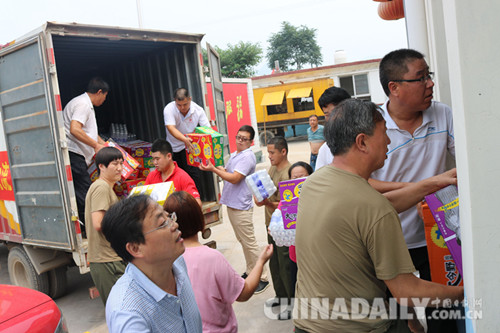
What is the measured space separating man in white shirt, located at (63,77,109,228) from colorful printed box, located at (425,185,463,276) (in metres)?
4.10

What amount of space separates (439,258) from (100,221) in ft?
8.73

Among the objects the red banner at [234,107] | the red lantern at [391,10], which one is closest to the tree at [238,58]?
the red banner at [234,107]

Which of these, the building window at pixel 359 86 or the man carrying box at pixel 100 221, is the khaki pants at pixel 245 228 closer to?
the man carrying box at pixel 100 221

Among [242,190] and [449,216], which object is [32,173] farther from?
[449,216]

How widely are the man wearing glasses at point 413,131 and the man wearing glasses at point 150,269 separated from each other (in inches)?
46.1

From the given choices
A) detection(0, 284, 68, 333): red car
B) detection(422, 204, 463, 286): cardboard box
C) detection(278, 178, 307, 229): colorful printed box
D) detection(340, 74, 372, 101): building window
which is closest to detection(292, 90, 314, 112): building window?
detection(340, 74, 372, 101): building window

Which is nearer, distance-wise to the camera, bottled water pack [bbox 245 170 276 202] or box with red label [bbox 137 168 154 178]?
bottled water pack [bbox 245 170 276 202]

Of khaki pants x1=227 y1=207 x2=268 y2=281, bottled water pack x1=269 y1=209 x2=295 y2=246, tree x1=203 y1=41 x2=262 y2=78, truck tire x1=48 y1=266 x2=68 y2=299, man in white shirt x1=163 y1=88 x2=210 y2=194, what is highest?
tree x1=203 y1=41 x2=262 y2=78

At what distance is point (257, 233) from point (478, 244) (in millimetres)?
5999

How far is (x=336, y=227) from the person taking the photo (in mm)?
1597

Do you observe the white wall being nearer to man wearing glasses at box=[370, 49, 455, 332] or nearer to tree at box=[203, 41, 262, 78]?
man wearing glasses at box=[370, 49, 455, 332]

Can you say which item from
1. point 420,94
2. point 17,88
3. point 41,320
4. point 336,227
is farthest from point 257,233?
point 336,227

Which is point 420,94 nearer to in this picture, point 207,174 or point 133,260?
point 133,260

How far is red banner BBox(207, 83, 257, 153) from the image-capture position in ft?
41.9
